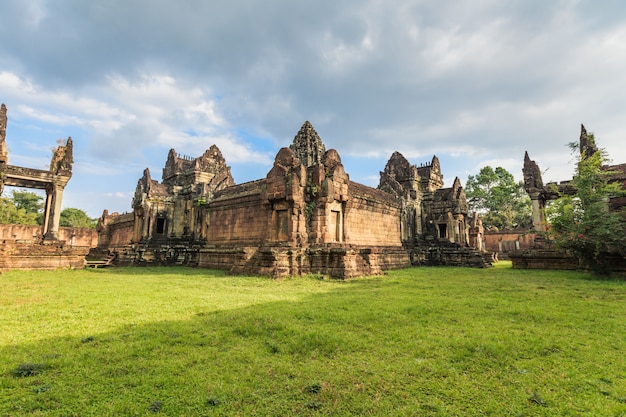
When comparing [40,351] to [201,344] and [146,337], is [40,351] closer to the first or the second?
[146,337]

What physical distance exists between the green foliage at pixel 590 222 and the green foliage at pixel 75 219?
64.3 meters

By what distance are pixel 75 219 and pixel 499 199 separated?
73.1 meters

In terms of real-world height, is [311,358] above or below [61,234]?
below

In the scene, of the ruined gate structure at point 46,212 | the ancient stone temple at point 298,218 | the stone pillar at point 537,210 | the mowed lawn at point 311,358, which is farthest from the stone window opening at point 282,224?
the stone pillar at point 537,210

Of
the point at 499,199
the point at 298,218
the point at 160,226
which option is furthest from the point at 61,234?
the point at 499,199

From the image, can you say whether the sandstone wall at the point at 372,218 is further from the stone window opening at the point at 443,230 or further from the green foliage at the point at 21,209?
the green foliage at the point at 21,209

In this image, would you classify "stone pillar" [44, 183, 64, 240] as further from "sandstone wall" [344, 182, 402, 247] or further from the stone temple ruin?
the stone temple ruin

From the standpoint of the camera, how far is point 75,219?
58844 mm

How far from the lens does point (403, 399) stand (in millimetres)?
3338

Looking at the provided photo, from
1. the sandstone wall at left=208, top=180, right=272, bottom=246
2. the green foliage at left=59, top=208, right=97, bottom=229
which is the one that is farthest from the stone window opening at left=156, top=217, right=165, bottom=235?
the green foliage at left=59, top=208, right=97, bottom=229

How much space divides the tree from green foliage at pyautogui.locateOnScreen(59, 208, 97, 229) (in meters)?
65.0

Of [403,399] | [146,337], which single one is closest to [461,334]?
[403,399]

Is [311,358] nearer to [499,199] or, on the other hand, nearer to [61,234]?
[61,234]

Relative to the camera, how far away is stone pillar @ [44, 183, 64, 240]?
2214 cm
